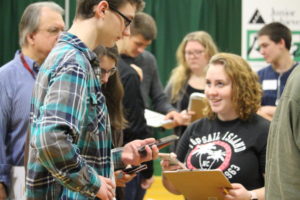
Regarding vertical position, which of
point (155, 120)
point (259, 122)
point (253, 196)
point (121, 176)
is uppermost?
point (259, 122)

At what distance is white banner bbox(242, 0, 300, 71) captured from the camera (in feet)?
23.2

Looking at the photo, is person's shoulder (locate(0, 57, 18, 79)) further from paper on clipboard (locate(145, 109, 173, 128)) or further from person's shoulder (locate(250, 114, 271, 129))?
paper on clipboard (locate(145, 109, 173, 128))

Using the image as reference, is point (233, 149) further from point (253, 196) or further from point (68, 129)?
point (68, 129)

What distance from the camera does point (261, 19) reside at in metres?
7.10

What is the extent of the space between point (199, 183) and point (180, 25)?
643 cm

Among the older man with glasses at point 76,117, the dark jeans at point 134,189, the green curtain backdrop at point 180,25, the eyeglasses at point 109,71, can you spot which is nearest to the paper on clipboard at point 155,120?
the dark jeans at point 134,189

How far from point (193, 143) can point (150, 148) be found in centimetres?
89

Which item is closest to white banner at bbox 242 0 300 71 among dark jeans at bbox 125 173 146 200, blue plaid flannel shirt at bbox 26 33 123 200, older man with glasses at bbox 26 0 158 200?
dark jeans at bbox 125 173 146 200

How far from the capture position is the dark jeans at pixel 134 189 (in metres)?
4.30

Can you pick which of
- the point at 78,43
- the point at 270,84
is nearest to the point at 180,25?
the point at 270,84

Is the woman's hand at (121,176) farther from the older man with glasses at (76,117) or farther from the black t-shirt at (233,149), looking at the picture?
the older man with glasses at (76,117)

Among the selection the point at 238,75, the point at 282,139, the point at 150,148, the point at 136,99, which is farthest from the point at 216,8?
the point at 282,139

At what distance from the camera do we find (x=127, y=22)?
2.12 meters

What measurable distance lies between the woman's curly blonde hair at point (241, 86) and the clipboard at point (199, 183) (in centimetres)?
50
